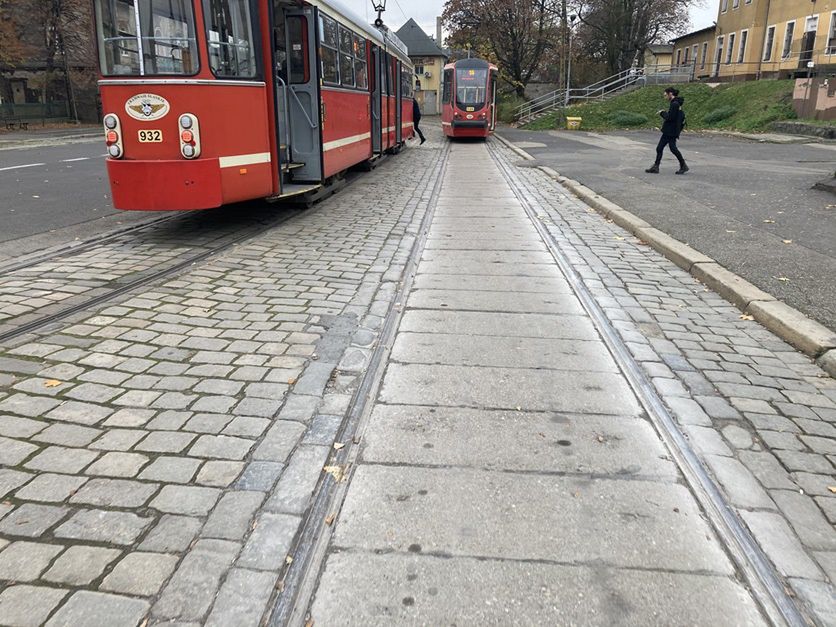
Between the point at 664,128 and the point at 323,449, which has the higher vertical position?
the point at 664,128

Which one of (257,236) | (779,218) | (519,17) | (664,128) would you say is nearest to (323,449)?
(257,236)

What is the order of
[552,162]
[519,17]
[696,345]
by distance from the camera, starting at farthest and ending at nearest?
[519,17], [552,162], [696,345]

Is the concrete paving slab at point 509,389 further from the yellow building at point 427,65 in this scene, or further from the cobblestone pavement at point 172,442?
the yellow building at point 427,65

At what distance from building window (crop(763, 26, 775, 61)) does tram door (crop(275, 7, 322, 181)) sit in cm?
4358

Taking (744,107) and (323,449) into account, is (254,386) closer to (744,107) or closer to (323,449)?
(323,449)

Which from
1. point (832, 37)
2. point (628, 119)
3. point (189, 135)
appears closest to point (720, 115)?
point (628, 119)

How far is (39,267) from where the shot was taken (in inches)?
271

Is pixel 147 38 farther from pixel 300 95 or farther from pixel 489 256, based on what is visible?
pixel 489 256

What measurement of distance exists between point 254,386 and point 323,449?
0.92 metres

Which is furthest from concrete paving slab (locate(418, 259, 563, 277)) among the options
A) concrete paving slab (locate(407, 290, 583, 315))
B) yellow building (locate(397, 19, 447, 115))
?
yellow building (locate(397, 19, 447, 115))

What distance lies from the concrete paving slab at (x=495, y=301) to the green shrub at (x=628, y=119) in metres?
36.9

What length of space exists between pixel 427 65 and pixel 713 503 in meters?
83.9

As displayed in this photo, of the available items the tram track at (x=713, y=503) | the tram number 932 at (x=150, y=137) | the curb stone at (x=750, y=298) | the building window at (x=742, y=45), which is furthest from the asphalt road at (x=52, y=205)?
the building window at (x=742, y=45)

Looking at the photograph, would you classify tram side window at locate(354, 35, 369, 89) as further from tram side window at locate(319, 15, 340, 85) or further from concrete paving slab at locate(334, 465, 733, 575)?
concrete paving slab at locate(334, 465, 733, 575)
